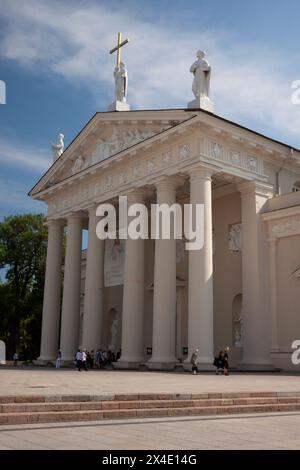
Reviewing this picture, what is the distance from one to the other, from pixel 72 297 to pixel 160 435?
25259 mm

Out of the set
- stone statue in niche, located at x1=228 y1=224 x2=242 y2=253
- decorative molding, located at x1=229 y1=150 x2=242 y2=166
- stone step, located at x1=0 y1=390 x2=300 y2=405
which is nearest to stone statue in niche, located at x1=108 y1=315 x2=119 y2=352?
stone statue in niche, located at x1=228 y1=224 x2=242 y2=253

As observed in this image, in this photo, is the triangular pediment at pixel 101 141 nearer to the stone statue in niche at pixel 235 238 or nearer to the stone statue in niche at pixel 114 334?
the stone statue in niche at pixel 235 238

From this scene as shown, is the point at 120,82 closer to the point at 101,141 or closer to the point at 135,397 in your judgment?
the point at 101,141

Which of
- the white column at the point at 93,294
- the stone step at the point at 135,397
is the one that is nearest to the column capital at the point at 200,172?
the white column at the point at 93,294

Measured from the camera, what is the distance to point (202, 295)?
23.0 metres

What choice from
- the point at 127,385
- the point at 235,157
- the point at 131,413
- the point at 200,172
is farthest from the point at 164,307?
the point at 131,413

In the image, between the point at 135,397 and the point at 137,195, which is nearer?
the point at 135,397

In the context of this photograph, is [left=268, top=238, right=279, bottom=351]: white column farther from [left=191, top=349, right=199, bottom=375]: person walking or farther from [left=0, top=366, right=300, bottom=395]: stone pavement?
[left=0, top=366, right=300, bottom=395]: stone pavement

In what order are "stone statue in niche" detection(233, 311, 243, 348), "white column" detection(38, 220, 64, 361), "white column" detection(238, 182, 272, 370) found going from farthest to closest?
"white column" detection(38, 220, 64, 361) < "stone statue in niche" detection(233, 311, 243, 348) < "white column" detection(238, 182, 272, 370)

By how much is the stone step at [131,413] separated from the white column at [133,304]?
15.0 meters

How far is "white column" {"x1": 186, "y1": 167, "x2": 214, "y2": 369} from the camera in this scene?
22703mm

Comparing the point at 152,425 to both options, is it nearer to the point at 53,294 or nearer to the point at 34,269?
the point at 53,294

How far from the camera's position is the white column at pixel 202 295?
74.5 ft

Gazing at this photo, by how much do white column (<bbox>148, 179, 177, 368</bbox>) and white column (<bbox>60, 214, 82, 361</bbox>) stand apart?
8783 millimetres
